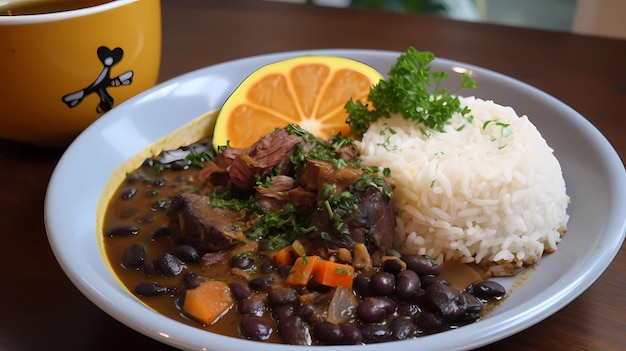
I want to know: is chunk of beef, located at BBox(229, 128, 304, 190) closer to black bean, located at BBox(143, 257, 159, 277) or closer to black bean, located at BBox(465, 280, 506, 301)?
black bean, located at BBox(143, 257, 159, 277)

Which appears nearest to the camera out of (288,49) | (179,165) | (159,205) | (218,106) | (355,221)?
(355,221)

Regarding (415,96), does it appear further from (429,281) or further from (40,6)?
(40,6)

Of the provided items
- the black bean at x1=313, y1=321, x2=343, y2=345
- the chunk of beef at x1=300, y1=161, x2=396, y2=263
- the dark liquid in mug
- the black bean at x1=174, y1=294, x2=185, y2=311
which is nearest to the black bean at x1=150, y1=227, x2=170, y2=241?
the black bean at x1=174, y1=294, x2=185, y2=311

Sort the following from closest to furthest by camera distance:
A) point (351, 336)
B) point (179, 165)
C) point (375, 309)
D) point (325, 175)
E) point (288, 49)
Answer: point (351, 336)
point (375, 309)
point (325, 175)
point (179, 165)
point (288, 49)

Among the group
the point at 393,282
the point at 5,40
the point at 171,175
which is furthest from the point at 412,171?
the point at 5,40

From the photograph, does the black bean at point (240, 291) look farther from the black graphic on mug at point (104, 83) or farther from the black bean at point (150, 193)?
the black graphic on mug at point (104, 83)

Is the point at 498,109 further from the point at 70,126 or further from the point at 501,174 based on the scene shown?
the point at 70,126

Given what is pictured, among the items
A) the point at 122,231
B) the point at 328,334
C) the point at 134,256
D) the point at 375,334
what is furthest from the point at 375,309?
the point at 122,231
